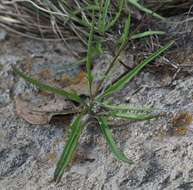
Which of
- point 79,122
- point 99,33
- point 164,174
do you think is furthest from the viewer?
point 99,33

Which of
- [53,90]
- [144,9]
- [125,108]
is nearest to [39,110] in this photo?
[53,90]

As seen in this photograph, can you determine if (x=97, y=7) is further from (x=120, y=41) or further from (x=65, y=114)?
(x=65, y=114)

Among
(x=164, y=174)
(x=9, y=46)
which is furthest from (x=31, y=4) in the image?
(x=164, y=174)

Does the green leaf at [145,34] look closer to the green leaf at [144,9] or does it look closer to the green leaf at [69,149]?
the green leaf at [144,9]

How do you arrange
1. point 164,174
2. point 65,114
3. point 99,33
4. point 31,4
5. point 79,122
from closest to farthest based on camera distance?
point 164,174 → point 79,122 → point 65,114 → point 99,33 → point 31,4

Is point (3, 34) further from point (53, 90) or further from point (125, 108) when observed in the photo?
point (125, 108)

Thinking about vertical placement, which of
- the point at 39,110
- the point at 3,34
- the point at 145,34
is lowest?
the point at 39,110

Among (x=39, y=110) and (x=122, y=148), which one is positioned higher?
(x=39, y=110)

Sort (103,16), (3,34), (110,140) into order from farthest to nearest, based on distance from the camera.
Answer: (3,34)
(103,16)
(110,140)
